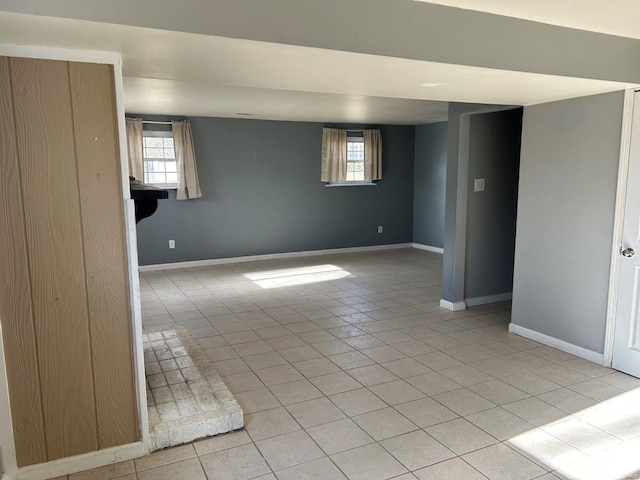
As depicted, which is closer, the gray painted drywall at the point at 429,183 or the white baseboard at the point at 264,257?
the white baseboard at the point at 264,257

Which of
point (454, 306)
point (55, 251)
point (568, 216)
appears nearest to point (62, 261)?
point (55, 251)

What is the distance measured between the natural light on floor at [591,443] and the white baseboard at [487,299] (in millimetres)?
1970

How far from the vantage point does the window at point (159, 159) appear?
632 centimetres

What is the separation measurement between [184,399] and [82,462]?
58 cm

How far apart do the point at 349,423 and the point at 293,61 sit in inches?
73.9

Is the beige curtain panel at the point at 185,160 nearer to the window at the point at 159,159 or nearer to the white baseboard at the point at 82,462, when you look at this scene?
the window at the point at 159,159

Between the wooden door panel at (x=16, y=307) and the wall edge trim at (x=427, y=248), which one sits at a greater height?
the wooden door panel at (x=16, y=307)

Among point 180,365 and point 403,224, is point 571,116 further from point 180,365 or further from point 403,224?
point 403,224

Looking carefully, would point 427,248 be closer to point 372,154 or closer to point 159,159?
point 372,154

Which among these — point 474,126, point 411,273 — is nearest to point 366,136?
point 411,273

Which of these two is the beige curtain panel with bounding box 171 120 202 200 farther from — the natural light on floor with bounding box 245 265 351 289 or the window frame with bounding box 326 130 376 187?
the window frame with bounding box 326 130 376 187

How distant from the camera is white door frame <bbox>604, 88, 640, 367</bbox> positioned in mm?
2988

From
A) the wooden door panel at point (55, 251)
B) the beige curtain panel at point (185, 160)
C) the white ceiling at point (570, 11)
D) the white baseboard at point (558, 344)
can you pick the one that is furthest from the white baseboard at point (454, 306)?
the beige curtain panel at point (185, 160)

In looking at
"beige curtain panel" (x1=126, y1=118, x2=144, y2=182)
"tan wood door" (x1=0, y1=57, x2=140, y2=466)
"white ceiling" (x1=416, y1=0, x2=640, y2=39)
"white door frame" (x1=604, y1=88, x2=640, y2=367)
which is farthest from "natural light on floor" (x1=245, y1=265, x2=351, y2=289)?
"white ceiling" (x1=416, y1=0, x2=640, y2=39)
